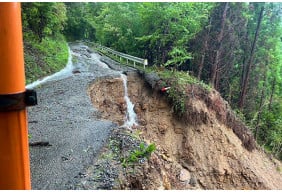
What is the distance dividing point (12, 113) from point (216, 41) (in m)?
18.7

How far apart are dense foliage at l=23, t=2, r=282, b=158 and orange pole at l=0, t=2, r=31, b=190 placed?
53.9 feet

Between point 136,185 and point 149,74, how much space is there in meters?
9.89

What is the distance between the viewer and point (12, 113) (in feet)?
5.36

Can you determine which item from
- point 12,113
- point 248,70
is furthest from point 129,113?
point 12,113

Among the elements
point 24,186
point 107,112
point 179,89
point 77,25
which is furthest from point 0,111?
point 77,25

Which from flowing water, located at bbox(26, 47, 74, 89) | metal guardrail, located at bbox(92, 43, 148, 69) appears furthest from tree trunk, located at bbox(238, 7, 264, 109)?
flowing water, located at bbox(26, 47, 74, 89)

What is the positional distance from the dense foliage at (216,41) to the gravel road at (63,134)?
22.3ft

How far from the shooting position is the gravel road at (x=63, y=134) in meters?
6.04

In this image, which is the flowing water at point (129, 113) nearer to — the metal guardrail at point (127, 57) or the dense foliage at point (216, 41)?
the metal guardrail at point (127, 57)

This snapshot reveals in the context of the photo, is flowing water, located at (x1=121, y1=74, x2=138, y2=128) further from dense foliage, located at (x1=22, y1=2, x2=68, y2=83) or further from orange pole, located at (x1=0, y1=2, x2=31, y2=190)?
orange pole, located at (x1=0, y1=2, x2=31, y2=190)

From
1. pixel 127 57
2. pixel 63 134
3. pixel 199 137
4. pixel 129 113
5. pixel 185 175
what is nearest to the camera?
pixel 63 134

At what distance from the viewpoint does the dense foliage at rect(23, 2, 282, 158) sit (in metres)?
18.3

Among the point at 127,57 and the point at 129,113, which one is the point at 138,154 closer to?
the point at 129,113

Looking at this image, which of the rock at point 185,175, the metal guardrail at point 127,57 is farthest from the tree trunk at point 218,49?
the rock at point 185,175
